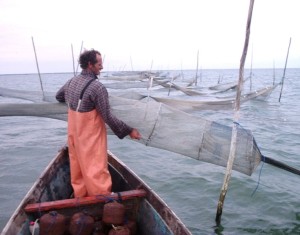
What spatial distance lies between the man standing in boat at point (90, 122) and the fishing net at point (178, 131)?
1774mm

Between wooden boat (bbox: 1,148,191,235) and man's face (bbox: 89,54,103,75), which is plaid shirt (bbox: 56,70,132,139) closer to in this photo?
man's face (bbox: 89,54,103,75)

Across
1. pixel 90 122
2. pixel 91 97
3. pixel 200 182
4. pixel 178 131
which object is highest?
pixel 91 97

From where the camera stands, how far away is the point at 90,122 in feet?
10.8

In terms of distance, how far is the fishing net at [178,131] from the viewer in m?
4.88

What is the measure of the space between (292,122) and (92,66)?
1469cm

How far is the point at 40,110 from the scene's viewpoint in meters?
5.27

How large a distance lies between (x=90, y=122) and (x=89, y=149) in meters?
0.30

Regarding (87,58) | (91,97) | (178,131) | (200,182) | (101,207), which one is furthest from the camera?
(200,182)

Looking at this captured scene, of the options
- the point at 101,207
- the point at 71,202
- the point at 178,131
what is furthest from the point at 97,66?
the point at 178,131

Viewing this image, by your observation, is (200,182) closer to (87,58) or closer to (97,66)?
(97,66)

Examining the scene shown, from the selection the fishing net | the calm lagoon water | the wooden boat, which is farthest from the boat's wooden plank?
the calm lagoon water

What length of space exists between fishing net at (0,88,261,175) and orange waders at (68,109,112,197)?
1776 millimetres

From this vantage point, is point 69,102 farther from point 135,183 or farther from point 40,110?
point 40,110

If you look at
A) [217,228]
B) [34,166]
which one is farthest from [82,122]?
[34,166]
